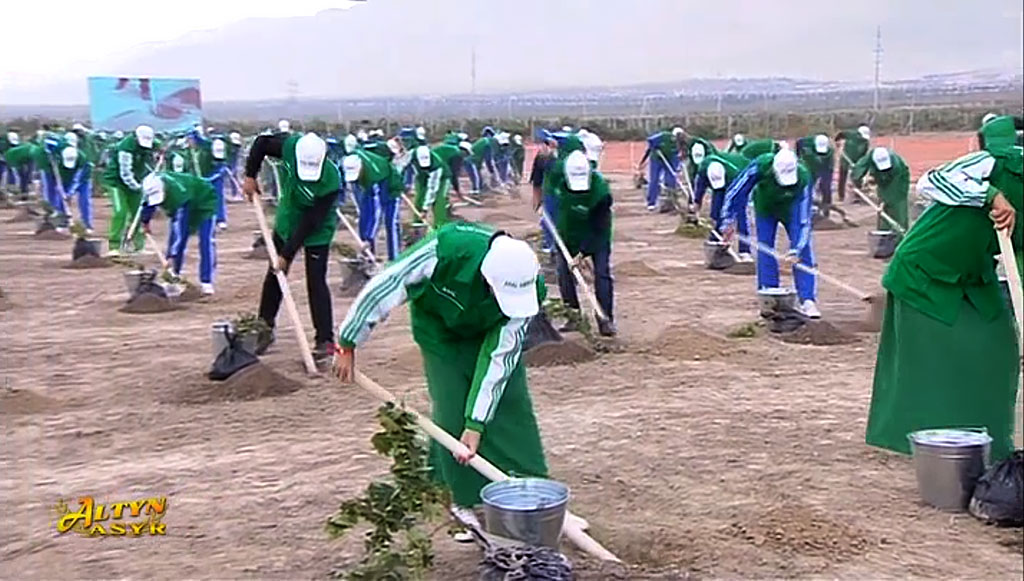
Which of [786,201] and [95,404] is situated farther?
[786,201]

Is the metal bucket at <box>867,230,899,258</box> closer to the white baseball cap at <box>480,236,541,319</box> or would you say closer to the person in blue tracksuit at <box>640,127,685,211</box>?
the person in blue tracksuit at <box>640,127,685,211</box>

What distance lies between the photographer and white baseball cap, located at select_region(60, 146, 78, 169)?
18.8 m

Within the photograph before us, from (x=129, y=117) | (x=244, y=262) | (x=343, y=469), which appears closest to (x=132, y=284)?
(x=244, y=262)

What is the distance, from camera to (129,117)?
3192cm

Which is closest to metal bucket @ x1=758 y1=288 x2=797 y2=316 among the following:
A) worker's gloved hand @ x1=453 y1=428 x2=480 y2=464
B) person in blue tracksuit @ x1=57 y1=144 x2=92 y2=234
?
worker's gloved hand @ x1=453 y1=428 x2=480 y2=464

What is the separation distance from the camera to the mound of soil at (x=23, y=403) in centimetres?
786

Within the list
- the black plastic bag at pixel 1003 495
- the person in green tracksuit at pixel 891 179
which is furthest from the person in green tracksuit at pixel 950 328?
the person in green tracksuit at pixel 891 179

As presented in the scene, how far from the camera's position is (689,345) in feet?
30.2

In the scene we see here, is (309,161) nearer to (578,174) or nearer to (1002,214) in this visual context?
(578,174)

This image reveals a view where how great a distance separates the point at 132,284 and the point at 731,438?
22.5ft

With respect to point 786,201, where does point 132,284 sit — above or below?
below

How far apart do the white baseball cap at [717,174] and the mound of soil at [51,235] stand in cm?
967

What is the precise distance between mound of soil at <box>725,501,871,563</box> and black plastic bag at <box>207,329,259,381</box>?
3.94 m

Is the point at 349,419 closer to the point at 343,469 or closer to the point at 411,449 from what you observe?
the point at 343,469
